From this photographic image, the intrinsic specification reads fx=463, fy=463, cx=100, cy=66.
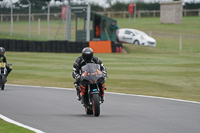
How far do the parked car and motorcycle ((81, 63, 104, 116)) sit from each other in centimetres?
3274

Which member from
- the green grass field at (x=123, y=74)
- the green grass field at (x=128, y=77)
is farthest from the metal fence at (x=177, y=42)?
the green grass field at (x=128, y=77)

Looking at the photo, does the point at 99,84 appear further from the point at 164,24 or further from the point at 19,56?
the point at 164,24

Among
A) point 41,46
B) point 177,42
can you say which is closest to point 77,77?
point 41,46

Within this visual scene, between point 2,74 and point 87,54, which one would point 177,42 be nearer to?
point 2,74

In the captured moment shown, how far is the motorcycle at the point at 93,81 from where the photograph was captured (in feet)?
28.0

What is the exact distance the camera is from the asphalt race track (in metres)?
7.18

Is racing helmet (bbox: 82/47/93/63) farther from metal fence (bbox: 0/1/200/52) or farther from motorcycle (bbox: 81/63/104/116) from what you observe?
metal fence (bbox: 0/1/200/52)

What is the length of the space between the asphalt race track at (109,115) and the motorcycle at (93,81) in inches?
8.9

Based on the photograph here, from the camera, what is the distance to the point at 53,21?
40.2 metres

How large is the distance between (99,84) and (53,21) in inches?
1258

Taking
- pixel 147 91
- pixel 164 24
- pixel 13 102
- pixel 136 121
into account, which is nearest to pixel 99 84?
pixel 136 121

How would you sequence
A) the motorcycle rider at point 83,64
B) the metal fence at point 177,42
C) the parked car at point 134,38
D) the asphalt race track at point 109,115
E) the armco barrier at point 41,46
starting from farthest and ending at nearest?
1. the metal fence at point 177,42
2. the parked car at point 134,38
3. the armco barrier at point 41,46
4. the motorcycle rider at point 83,64
5. the asphalt race track at point 109,115

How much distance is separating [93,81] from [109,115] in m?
0.79

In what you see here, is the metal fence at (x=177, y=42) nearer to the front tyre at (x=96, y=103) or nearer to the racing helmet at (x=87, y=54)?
the racing helmet at (x=87, y=54)
